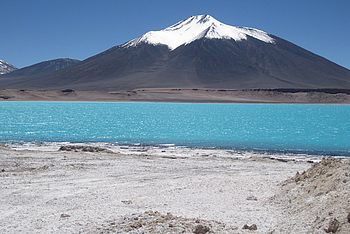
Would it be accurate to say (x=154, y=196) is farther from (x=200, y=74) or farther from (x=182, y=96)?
(x=200, y=74)

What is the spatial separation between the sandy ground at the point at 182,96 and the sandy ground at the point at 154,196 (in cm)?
10080

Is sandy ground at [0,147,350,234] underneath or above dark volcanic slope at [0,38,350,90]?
underneath

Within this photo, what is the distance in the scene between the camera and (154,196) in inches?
537

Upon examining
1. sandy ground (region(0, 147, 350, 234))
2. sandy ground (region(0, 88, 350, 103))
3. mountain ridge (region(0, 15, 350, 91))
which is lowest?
sandy ground (region(0, 147, 350, 234))

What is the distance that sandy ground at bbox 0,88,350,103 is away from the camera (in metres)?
122

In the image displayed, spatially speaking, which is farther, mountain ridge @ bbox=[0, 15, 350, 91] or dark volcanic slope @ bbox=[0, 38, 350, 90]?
dark volcanic slope @ bbox=[0, 38, 350, 90]

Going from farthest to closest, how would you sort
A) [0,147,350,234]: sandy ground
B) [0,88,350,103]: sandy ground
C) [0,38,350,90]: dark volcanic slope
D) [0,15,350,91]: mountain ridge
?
[0,38,350,90]: dark volcanic slope, [0,15,350,91]: mountain ridge, [0,88,350,103]: sandy ground, [0,147,350,234]: sandy ground

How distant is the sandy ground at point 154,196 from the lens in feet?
32.6

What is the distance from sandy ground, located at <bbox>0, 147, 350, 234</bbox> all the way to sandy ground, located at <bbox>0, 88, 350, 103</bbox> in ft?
331

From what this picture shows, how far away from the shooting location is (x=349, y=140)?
35.3 m

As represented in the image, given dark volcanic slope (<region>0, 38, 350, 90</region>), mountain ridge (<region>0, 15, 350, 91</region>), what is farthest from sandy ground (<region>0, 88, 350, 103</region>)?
dark volcanic slope (<region>0, 38, 350, 90</region>)

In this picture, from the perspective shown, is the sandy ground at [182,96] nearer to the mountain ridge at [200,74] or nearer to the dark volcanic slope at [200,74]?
the mountain ridge at [200,74]

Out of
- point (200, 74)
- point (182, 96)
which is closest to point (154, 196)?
point (182, 96)

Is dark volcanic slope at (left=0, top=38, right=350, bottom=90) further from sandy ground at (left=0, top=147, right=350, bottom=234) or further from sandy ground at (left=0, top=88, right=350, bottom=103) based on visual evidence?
sandy ground at (left=0, top=147, right=350, bottom=234)
